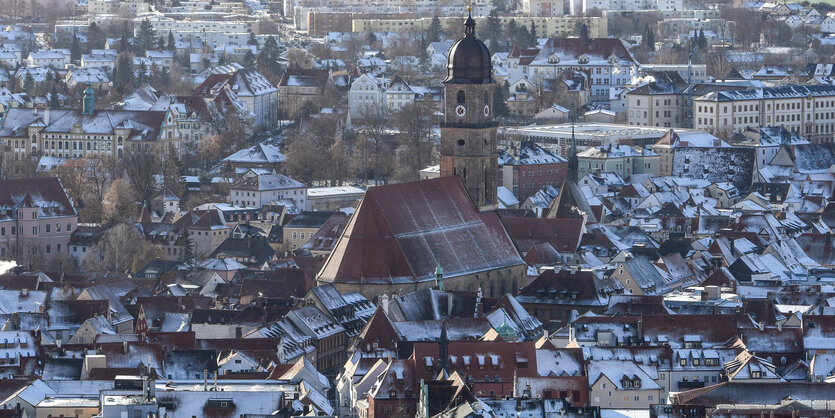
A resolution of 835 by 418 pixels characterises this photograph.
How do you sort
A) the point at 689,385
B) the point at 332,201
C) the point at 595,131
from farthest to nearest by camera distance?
the point at 595,131, the point at 332,201, the point at 689,385

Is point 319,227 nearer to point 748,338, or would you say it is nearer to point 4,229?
point 4,229

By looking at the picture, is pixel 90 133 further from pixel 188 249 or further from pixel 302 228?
pixel 188 249

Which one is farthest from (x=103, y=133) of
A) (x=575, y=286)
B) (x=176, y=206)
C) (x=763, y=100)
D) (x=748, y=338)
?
(x=748, y=338)

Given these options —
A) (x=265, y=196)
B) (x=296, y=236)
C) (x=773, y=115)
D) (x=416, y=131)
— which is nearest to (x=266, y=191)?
(x=265, y=196)

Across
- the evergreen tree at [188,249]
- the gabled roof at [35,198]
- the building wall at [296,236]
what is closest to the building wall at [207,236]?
the evergreen tree at [188,249]

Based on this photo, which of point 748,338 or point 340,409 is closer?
point 340,409

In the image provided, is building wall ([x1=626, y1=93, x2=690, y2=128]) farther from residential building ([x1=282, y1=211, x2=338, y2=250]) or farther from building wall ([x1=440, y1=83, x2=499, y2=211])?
building wall ([x1=440, y1=83, x2=499, y2=211])

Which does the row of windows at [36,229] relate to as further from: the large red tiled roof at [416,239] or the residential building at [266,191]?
the large red tiled roof at [416,239]
